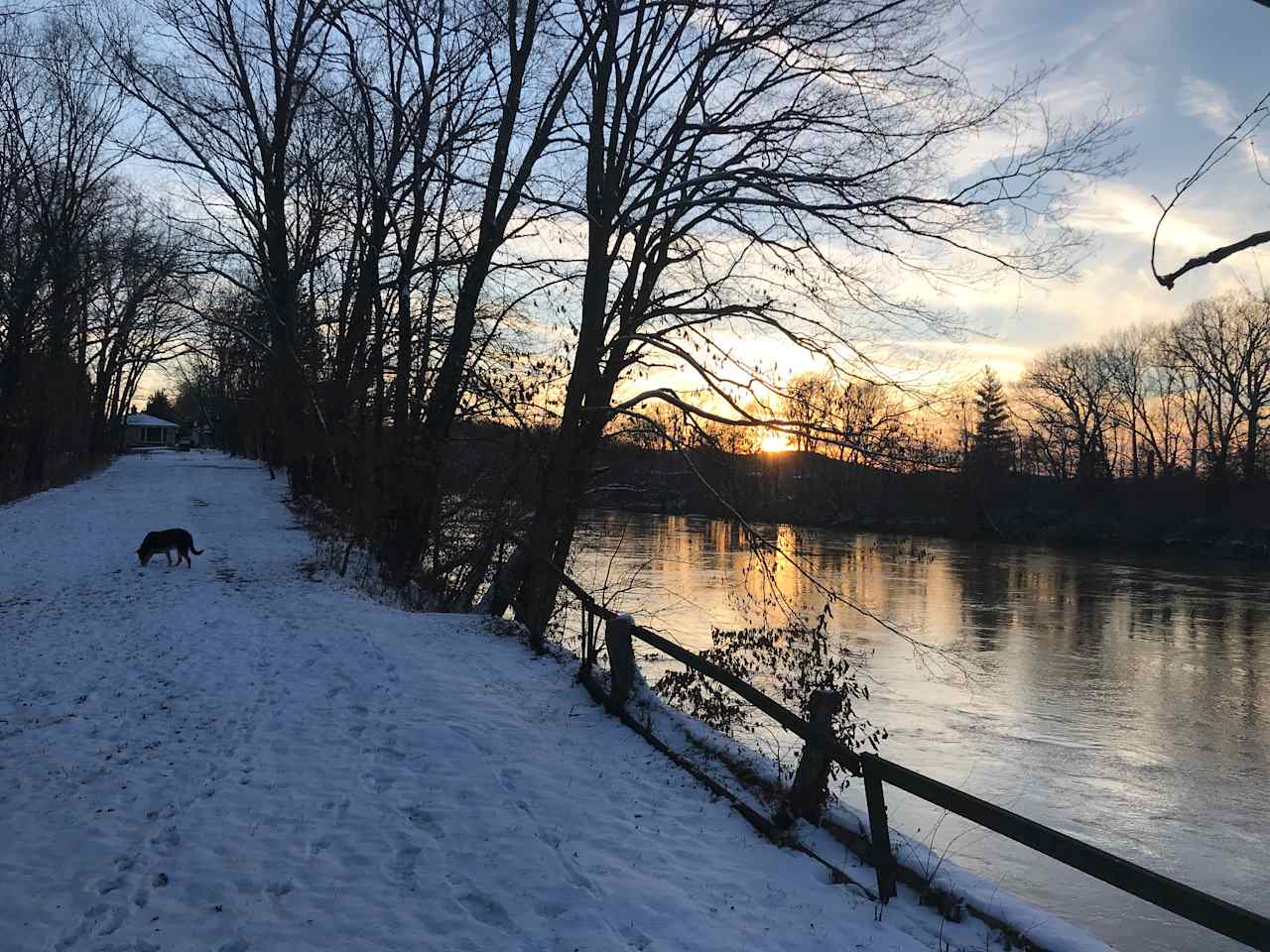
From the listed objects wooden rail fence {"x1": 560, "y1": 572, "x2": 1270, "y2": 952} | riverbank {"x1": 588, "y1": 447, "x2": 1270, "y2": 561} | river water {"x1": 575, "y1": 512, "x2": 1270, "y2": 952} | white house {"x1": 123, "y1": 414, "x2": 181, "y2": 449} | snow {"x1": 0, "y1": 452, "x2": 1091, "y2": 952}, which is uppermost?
white house {"x1": 123, "y1": 414, "x2": 181, "y2": 449}

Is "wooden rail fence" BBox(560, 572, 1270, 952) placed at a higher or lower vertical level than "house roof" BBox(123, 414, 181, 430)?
lower

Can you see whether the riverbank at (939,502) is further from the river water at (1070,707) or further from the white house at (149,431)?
the white house at (149,431)

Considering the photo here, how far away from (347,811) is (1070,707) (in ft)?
39.8

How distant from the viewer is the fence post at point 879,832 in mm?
5094

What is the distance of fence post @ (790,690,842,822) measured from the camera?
5.76 metres

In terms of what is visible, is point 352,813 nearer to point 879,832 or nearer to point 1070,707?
point 879,832

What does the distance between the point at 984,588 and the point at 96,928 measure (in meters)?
25.9

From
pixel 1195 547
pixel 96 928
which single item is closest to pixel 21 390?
pixel 96 928

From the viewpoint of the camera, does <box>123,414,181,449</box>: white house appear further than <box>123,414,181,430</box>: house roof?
Yes

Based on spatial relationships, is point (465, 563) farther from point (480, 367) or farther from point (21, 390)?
point (21, 390)

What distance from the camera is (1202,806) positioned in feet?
32.9

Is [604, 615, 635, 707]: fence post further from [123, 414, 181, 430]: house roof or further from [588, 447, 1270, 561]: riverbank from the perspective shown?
[123, 414, 181, 430]: house roof

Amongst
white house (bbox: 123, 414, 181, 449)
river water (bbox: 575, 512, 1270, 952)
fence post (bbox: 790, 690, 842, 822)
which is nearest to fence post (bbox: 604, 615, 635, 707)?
river water (bbox: 575, 512, 1270, 952)

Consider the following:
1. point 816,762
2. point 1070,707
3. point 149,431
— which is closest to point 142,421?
point 149,431
